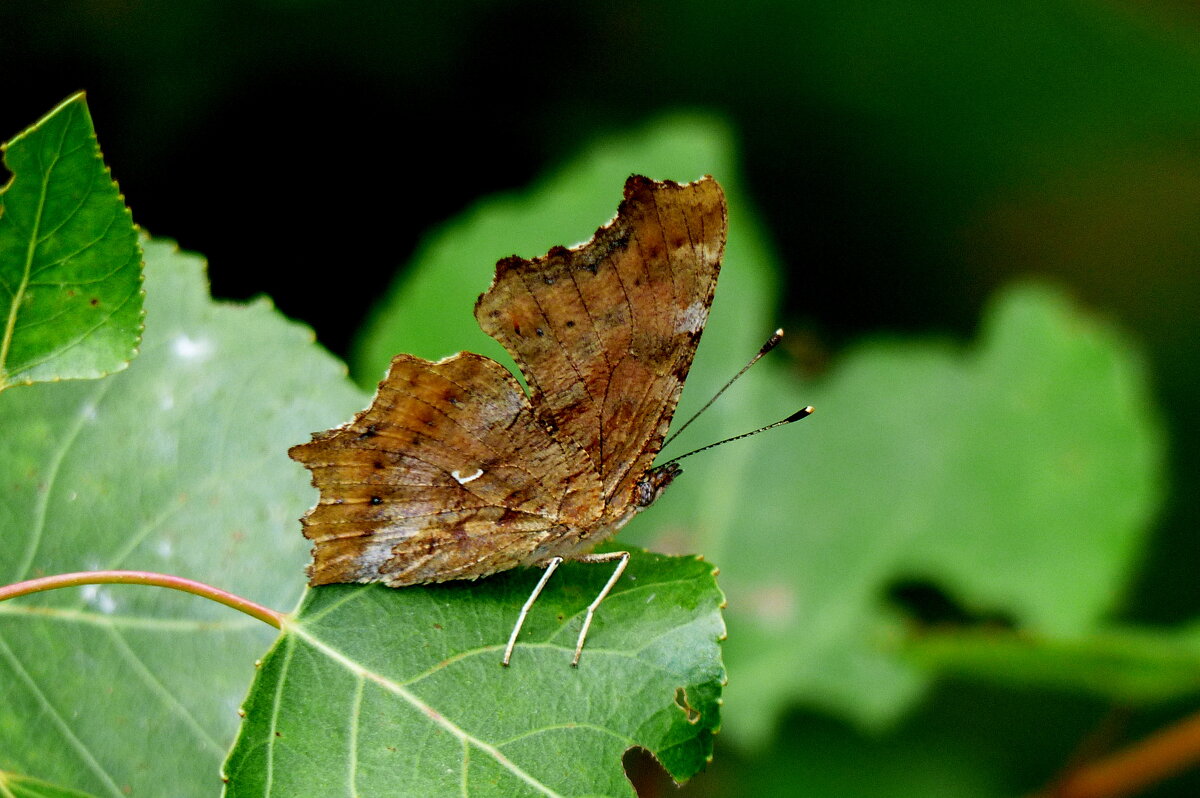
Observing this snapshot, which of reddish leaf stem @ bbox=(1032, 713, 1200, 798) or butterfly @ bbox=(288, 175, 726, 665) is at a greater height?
butterfly @ bbox=(288, 175, 726, 665)

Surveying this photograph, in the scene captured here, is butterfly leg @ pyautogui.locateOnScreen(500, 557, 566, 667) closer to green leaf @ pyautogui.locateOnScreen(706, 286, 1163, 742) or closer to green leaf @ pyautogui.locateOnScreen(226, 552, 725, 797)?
green leaf @ pyautogui.locateOnScreen(226, 552, 725, 797)

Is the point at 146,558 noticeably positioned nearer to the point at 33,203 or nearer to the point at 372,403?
the point at 372,403

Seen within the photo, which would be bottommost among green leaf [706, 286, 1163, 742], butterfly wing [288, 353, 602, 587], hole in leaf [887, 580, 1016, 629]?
hole in leaf [887, 580, 1016, 629]

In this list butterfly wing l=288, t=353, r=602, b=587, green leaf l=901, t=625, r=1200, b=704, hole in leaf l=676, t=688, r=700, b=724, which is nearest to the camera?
hole in leaf l=676, t=688, r=700, b=724

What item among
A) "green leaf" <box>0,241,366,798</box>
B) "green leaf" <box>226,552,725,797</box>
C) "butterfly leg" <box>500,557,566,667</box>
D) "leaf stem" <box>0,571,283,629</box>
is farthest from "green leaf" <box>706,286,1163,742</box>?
"leaf stem" <box>0,571,283,629</box>

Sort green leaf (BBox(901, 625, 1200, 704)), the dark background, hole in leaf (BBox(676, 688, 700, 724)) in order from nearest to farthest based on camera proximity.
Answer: hole in leaf (BBox(676, 688, 700, 724)) < green leaf (BBox(901, 625, 1200, 704)) < the dark background

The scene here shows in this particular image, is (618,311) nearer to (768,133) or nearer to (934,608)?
(934,608)
